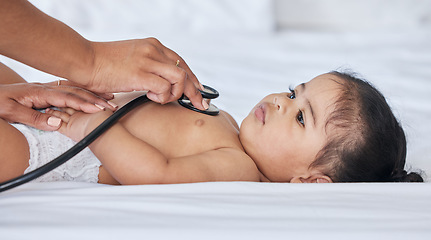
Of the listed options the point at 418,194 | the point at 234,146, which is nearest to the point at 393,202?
the point at 418,194

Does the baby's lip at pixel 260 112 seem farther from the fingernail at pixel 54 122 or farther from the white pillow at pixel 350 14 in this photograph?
the white pillow at pixel 350 14

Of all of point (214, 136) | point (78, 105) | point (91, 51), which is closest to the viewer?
point (91, 51)

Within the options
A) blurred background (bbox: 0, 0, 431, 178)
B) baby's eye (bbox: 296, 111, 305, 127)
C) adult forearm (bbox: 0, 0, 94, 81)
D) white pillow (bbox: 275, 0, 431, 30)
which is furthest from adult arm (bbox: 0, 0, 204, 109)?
white pillow (bbox: 275, 0, 431, 30)

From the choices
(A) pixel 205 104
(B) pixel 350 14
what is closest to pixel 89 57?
(A) pixel 205 104

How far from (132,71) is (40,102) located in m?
0.29

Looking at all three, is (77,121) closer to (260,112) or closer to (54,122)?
(54,122)

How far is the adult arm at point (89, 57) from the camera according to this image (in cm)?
94

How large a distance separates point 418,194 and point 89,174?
73cm

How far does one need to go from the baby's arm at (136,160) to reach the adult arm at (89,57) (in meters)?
0.10

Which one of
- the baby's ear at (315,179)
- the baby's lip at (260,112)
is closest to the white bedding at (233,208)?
the baby's ear at (315,179)

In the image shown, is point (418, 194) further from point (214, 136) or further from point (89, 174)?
point (89, 174)

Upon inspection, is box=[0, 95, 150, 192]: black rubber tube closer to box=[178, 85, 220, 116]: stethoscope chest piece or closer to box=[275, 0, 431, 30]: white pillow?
box=[178, 85, 220, 116]: stethoscope chest piece

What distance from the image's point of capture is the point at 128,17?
2471 millimetres

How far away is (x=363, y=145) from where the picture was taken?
1.24 m
